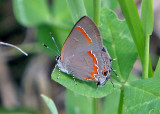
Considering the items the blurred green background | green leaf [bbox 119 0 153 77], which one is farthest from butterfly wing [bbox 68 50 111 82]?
the blurred green background

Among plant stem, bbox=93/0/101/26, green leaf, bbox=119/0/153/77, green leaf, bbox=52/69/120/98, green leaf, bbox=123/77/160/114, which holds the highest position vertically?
plant stem, bbox=93/0/101/26

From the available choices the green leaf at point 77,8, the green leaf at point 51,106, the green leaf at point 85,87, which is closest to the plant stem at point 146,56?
the green leaf at point 85,87

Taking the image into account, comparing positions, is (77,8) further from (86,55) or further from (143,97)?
(143,97)

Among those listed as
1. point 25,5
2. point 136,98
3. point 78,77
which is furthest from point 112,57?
point 25,5

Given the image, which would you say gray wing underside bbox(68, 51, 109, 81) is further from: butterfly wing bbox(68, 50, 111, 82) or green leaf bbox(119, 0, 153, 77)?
green leaf bbox(119, 0, 153, 77)

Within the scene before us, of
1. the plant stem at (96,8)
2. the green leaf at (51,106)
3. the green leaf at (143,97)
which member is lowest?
the green leaf at (143,97)

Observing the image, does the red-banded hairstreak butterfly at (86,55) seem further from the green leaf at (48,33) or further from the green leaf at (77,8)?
the green leaf at (48,33)

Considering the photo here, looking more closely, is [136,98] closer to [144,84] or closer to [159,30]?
[144,84]
